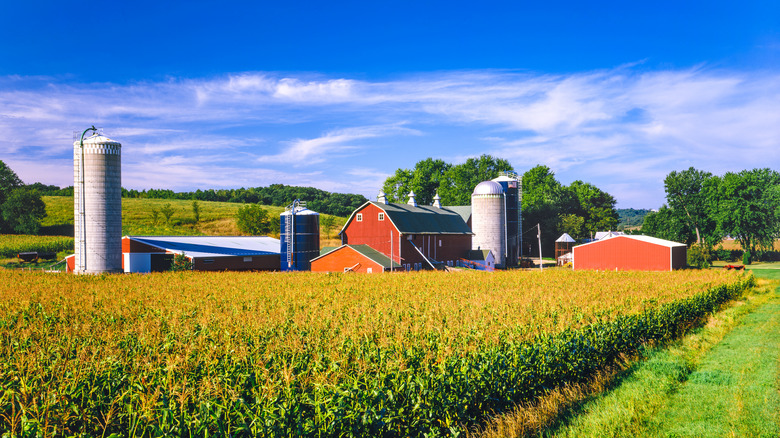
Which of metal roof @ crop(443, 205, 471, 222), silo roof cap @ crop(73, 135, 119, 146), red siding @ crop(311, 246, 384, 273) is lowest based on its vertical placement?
red siding @ crop(311, 246, 384, 273)

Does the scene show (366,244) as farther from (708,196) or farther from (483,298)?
(708,196)

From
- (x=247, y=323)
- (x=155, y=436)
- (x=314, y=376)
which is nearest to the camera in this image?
(x=155, y=436)

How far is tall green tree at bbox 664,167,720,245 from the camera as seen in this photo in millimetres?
80938

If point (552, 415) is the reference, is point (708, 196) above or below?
above

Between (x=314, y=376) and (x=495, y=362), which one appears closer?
(x=314, y=376)

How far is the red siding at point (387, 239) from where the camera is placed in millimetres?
45281

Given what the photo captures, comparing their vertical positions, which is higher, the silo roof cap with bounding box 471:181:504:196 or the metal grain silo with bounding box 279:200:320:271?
the silo roof cap with bounding box 471:181:504:196

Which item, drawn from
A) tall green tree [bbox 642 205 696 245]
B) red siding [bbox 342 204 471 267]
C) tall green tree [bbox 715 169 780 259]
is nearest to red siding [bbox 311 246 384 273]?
red siding [bbox 342 204 471 267]

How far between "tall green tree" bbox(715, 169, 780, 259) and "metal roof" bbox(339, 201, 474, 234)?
49373 millimetres

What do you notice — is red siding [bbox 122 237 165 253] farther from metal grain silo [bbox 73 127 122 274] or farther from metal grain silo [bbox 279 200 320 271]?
metal grain silo [bbox 279 200 320 271]

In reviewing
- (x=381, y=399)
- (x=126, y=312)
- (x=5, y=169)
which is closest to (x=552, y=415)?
(x=381, y=399)

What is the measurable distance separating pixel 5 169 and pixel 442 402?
109 meters

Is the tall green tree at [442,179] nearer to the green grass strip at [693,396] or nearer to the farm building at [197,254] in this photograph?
the farm building at [197,254]

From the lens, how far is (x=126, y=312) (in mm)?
12930
